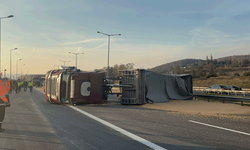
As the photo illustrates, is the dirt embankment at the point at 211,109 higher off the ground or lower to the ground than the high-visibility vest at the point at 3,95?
lower

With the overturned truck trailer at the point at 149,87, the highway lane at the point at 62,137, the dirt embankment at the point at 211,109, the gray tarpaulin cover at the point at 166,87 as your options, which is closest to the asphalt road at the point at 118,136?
the highway lane at the point at 62,137

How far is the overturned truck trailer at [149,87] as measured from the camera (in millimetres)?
15477

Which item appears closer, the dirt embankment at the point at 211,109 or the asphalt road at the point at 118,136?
the asphalt road at the point at 118,136

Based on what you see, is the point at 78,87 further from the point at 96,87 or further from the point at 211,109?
the point at 211,109

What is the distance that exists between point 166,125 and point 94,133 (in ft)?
8.97

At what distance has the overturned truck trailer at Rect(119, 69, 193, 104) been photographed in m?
15.5

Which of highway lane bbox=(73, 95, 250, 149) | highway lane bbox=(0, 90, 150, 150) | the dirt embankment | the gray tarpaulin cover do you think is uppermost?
the gray tarpaulin cover

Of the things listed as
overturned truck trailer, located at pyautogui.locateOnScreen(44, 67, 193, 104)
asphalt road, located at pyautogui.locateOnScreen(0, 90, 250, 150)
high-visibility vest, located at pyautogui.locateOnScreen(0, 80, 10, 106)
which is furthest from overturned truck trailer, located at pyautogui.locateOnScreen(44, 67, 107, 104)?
high-visibility vest, located at pyautogui.locateOnScreen(0, 80, 10, 106)

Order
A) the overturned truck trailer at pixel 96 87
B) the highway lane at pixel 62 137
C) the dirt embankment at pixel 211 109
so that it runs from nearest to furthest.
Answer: the highway lane at pixel 62 137, the dirt embankment at pixel 211 109, the overturned truck trailer at pixel 96 87

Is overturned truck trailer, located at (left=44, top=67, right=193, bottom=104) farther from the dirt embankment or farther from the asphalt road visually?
the asphalt road

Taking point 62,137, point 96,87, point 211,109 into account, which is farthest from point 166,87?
point 62,137

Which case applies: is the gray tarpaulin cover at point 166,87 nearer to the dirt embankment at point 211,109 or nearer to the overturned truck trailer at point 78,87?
the dirt embankment at point 211,109

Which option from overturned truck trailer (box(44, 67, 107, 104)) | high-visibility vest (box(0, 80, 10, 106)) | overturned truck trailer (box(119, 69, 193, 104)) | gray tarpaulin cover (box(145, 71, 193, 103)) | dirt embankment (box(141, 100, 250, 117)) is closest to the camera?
high-visibility vest (box(0, 80, 10, 106))

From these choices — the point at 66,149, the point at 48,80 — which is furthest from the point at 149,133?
the point at 48,80
